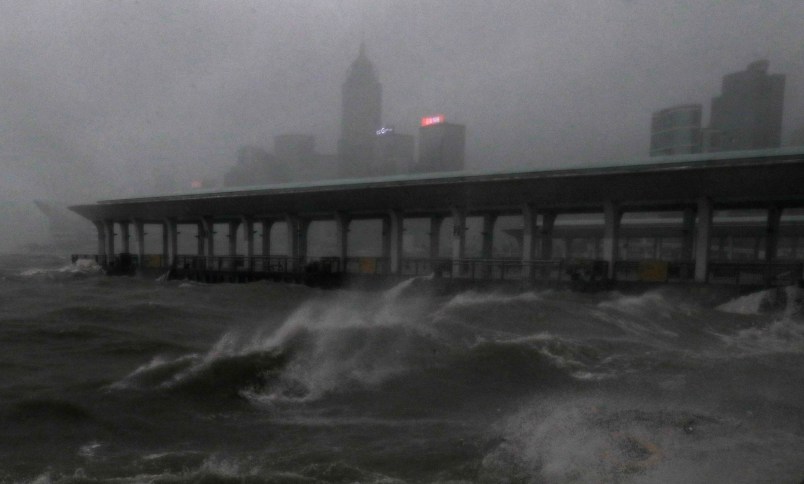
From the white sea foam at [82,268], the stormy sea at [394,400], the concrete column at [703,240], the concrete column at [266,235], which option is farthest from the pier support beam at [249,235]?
the concrete column at [703,240]

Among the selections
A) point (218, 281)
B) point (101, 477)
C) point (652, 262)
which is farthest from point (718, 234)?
point (101, 477)

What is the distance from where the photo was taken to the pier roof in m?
25.6

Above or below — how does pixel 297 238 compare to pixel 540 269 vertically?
above

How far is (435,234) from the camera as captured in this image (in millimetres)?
40875

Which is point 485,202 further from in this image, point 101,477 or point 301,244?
point 101,477

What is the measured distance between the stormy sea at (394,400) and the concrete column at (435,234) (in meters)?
22.1

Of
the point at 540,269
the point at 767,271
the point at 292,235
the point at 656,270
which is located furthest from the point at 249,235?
the point at 767,271

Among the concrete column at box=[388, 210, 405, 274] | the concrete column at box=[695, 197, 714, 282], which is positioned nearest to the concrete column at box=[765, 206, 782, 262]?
the concrete column at box=[695, 197, 714, 282]

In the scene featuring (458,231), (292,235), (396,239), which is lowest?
(292,235)

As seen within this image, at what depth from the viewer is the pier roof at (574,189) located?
2561 cm

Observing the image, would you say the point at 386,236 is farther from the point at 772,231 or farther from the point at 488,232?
the point at 772,231

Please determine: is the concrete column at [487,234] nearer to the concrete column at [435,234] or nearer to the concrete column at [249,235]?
the concrete column at [435,234]

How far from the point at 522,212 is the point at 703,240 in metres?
9.64

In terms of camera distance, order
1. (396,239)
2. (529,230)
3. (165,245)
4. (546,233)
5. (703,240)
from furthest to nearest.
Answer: (165,245) < (546,233) < (396,239) < (529,230) < (703,240)
